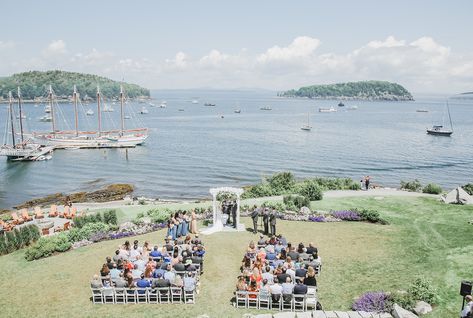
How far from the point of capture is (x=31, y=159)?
7712 centimetres

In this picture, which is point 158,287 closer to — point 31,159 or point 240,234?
point 240,234

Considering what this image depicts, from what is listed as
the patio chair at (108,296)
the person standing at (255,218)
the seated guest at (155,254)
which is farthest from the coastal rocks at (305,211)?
the patio chair at (108,296)

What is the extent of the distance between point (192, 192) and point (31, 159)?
4098cm

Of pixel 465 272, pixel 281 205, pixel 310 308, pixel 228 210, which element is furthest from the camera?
pixel 281 205

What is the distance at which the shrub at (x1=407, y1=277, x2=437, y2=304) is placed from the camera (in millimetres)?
14508

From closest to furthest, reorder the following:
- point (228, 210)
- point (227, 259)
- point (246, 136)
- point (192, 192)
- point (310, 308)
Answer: point (310, 308) → point (227, 259) → point (228, 210) → point (192, 192) → point (246, 136)

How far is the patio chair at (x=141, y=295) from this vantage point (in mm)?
15648

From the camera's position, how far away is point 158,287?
15.6m

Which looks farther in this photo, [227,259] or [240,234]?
[240,234]

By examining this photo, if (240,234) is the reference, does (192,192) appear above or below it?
below

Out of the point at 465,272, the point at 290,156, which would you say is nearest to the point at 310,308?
the point at 465,272

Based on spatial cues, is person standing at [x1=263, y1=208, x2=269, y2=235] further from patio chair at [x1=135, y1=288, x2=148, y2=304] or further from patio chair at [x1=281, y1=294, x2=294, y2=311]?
patio chair at [x1=135, y1=288, x2=148, y2=304]

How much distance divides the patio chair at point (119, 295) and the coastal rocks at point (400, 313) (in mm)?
9485

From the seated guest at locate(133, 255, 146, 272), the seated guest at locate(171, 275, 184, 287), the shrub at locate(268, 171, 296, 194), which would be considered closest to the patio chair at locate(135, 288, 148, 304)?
the seated guest at locate(171, 275, 184, 287)
